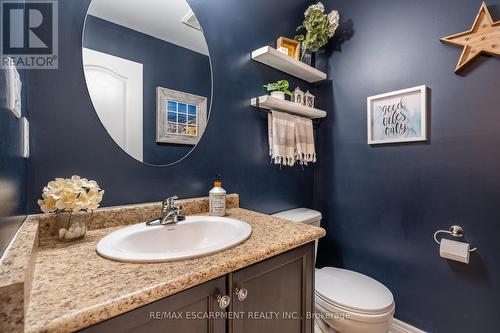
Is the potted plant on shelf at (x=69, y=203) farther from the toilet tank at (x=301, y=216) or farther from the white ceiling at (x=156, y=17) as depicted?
the toilet tank at (x=301, y=216)

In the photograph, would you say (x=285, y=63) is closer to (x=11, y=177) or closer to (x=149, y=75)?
(x=149, y=75)

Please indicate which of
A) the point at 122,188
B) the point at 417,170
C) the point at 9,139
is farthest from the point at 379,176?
the point at 9,139

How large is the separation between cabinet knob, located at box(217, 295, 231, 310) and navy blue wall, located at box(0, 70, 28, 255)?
476mm

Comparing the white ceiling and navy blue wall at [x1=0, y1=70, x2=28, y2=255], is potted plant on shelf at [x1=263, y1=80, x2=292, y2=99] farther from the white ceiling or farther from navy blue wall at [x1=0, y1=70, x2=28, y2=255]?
navy blue wall at [x1=0, y1=70, x2=28, y2=255]

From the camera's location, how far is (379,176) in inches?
61.2

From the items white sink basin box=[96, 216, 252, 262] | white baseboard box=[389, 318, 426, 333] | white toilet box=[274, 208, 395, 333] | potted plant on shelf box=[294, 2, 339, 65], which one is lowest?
white baseboard box=[389, 318, 426, 333]

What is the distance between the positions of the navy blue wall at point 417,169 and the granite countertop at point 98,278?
1.07m

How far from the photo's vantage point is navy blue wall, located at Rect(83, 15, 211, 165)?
0.91 metres

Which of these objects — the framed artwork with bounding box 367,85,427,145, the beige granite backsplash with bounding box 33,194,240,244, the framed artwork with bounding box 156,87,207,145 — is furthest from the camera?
the framed artwork with bounding box 367,85,427,145

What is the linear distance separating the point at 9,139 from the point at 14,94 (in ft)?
0.43

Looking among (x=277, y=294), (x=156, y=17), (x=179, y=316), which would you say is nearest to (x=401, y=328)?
(x=277, y=294)

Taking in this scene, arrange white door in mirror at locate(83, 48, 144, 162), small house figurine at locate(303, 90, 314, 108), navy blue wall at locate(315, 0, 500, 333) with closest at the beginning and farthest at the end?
white door in mirror at locate(83, 48, 144, 162) < navy blue wall at locate(315, 0, 500, 333) < small house figurine at locate(303, 90, 314, 108)

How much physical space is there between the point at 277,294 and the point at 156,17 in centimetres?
127

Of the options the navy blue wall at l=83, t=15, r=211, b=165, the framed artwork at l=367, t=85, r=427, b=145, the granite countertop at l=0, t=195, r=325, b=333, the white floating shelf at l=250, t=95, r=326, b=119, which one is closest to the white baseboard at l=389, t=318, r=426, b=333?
the framed artwork at l=367, t=85, r=427, b=145
